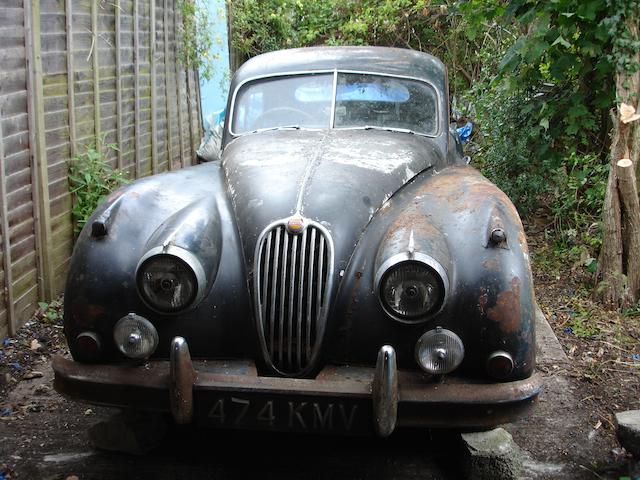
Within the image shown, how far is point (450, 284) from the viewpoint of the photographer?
115 inches

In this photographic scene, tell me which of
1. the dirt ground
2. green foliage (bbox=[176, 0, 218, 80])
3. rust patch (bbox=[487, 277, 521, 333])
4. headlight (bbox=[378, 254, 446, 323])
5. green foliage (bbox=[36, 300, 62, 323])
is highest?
green foliage (bbox=[176, 0, 218, 80])

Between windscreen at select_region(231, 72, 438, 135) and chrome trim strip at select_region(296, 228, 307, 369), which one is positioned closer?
chrome trim strip at select_region(296, 228, 307, 369)

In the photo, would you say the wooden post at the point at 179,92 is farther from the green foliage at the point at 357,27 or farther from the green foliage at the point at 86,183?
the green foliage at the point at 86,183

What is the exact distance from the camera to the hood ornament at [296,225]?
10.1 ft

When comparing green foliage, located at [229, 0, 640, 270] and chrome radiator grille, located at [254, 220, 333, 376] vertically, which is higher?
green foliage, located at [229, 0, 640, 270]

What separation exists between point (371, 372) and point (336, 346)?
0.18 m

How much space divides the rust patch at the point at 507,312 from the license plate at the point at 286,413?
0.63 m

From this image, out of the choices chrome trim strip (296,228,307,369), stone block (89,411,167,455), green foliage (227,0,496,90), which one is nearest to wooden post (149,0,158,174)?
green foliage (227,0,496,90)

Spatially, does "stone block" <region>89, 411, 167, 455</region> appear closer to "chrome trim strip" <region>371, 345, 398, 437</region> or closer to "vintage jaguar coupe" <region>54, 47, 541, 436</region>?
"vintage jaguar coupe" <region>54, 47, 541, 436</region>

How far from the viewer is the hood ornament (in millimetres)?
3072

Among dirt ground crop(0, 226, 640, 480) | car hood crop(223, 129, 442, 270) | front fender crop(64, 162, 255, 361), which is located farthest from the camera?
dirt ground crop(0, 226, 640, 480)

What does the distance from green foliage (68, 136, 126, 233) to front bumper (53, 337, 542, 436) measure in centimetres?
306

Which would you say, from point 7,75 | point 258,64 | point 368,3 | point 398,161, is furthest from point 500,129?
point 368,3

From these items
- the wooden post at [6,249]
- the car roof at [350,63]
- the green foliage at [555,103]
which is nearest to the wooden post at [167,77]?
the green foliage at [555,103]
